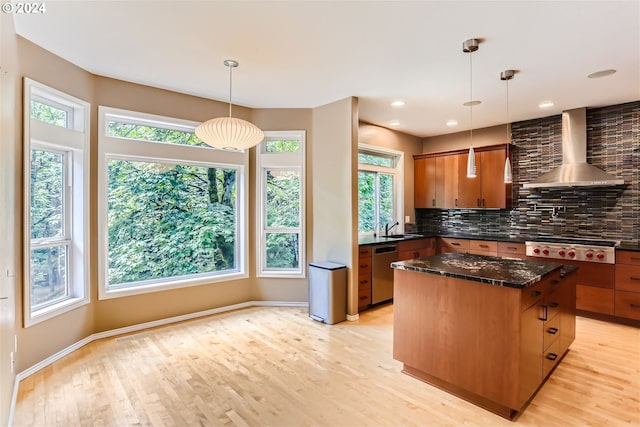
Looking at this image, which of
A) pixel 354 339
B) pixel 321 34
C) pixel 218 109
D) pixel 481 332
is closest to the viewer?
pixel 481 332

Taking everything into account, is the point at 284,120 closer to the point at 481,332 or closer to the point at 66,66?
the point at 66,66

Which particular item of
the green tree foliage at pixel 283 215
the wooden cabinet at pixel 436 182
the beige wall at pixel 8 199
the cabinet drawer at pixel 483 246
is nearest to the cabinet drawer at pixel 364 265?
the green tree foliage at pixel 283 215

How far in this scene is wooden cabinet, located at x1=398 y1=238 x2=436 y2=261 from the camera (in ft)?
16.3

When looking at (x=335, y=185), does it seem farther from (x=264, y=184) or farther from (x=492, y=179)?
(x=492, y=179)

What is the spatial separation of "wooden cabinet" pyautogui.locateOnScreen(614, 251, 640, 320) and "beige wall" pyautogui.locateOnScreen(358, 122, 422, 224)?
298 cm

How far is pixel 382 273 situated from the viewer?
4598 mm

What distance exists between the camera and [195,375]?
8.87 ft

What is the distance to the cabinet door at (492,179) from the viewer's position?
5062mm

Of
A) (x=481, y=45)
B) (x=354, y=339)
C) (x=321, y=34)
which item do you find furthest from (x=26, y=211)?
(x=481, y=45)

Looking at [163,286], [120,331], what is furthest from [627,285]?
[120,331]

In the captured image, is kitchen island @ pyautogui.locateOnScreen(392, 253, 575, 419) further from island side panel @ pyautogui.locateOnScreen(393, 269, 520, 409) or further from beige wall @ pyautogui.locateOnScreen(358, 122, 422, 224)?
beige wall @ pyautogui.locateOnScreen(358, 122, 422, 224)

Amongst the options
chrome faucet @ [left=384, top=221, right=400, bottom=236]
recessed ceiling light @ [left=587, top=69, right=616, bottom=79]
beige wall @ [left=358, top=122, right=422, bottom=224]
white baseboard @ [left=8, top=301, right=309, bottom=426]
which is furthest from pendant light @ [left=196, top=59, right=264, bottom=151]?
recessed ceiling light @ [left=587, top=69, right=616, bottom=79]

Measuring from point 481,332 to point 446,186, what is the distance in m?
3.86

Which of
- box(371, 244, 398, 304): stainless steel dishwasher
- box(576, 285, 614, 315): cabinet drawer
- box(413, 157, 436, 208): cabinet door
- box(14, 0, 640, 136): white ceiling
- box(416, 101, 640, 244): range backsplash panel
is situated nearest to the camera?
box(14, 0, 640, 136): white ceiling
